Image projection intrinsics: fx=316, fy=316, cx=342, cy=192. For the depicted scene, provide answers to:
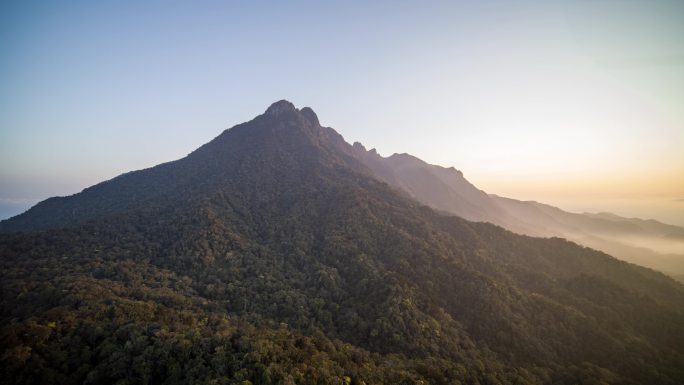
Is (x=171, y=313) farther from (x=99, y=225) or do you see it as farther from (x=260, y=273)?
(x=99, y=225)

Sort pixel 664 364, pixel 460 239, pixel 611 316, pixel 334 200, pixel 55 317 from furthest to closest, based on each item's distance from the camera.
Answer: pixel 334 200, pixel 460 239, pixel 611 316, pixel 664 364, pixel 55 317

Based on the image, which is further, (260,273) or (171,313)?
(260,273)

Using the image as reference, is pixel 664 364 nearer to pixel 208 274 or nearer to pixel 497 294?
pixel 497 294

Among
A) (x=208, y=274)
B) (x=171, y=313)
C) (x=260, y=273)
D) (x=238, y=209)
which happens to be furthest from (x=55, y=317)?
(x=238, y=209)

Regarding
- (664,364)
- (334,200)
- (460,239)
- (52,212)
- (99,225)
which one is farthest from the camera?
(52,212)

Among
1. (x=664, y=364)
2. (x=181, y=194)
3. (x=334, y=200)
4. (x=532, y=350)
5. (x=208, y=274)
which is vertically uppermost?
(x=181, y=194)

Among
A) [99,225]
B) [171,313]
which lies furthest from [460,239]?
[99,225]

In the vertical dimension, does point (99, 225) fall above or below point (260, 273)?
above
